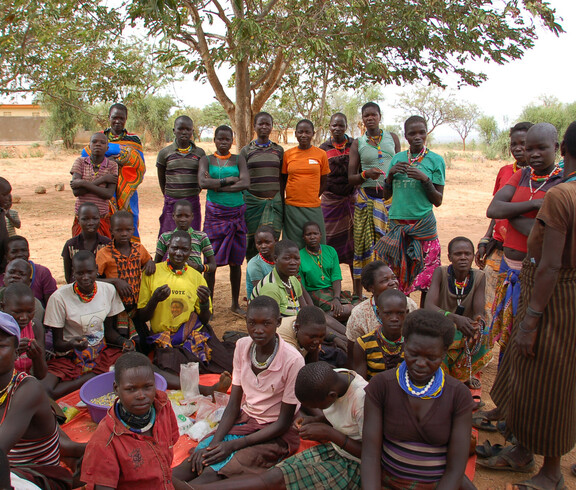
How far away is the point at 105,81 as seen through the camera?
8242 millimetres

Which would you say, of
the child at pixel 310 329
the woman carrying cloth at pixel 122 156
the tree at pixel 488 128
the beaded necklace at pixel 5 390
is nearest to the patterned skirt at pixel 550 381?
the child at pixel 310 329

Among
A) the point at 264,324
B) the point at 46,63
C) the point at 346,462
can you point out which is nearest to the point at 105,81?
the point at 46,63

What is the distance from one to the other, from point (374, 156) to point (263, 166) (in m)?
1.10

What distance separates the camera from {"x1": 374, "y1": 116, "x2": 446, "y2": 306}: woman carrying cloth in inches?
167

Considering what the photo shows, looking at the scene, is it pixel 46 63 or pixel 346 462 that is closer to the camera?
pixel 346 462

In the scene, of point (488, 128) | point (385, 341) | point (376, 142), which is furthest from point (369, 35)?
point (488, 128)

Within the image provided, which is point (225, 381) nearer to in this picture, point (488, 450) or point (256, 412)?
point (256, 412)

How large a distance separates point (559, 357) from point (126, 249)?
3064 mm

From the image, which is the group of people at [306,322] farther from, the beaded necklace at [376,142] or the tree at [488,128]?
the tree at [488,128]

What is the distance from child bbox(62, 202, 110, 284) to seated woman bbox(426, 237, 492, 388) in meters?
2.61

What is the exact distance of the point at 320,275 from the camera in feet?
15.0

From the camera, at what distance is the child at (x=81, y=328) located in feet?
11.5

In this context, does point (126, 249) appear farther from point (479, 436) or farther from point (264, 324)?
point (479, 436)

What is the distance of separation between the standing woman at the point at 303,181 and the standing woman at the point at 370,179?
327mm
